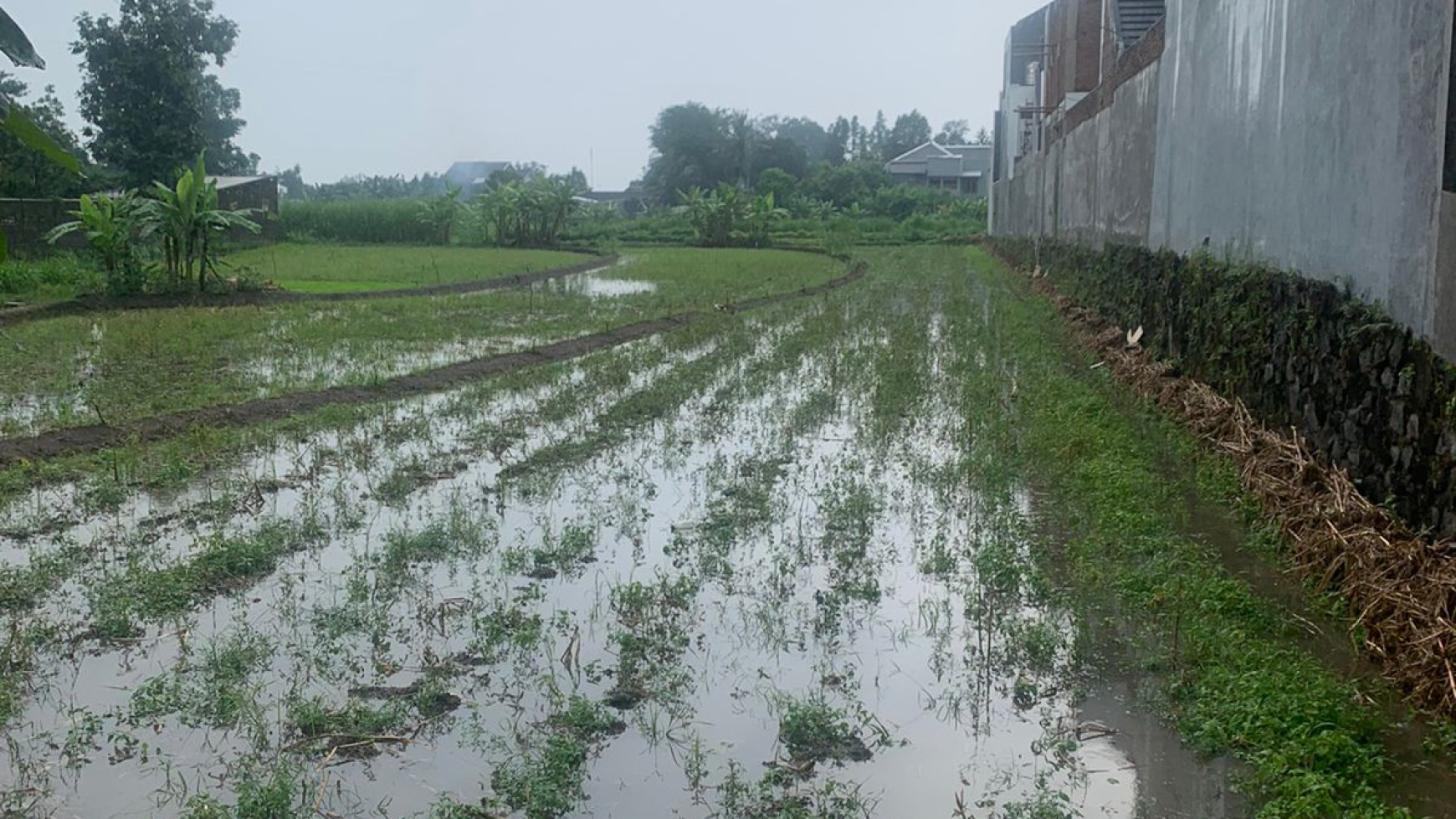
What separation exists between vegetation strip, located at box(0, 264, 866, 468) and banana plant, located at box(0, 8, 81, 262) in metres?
6.71

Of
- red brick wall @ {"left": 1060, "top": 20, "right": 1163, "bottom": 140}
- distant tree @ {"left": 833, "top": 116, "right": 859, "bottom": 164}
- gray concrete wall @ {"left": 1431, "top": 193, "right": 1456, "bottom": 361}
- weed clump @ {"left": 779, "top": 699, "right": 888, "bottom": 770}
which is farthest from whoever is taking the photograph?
distant tree @ {"left": 833, "top": 116, "right": 859, "bottom": 164}

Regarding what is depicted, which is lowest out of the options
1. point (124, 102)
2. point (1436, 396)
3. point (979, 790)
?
point (979, 790)

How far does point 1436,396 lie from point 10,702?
5022 millimetres

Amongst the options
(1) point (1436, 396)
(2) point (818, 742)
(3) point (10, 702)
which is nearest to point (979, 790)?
(2) point (818, 742)

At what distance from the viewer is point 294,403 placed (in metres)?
9.57

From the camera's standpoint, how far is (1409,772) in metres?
3.70

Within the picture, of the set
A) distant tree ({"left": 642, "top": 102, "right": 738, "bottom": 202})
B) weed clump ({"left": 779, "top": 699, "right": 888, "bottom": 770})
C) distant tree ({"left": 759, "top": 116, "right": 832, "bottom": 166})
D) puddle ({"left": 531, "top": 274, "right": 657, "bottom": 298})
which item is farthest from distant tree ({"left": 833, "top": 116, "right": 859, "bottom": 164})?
weed clump ({"left": 779, "top": 699, "right": 888, "bottom": 770})

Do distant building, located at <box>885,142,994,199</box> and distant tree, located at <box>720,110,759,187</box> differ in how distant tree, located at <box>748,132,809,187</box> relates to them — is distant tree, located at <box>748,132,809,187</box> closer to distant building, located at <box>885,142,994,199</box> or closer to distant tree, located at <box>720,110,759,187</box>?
distant tree, located at <box>720,110,759,187</box>

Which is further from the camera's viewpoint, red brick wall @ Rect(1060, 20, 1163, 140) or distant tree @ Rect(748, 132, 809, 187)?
distant tree @ Rect(748, 132, 809, 187)

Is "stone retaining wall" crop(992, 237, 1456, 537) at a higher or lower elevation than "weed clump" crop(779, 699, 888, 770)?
higher

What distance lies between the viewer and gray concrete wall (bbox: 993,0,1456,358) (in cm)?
516

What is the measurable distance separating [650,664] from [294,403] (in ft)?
19.3

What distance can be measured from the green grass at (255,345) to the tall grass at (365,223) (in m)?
22.9

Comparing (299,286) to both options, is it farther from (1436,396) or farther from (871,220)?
(871,220)
